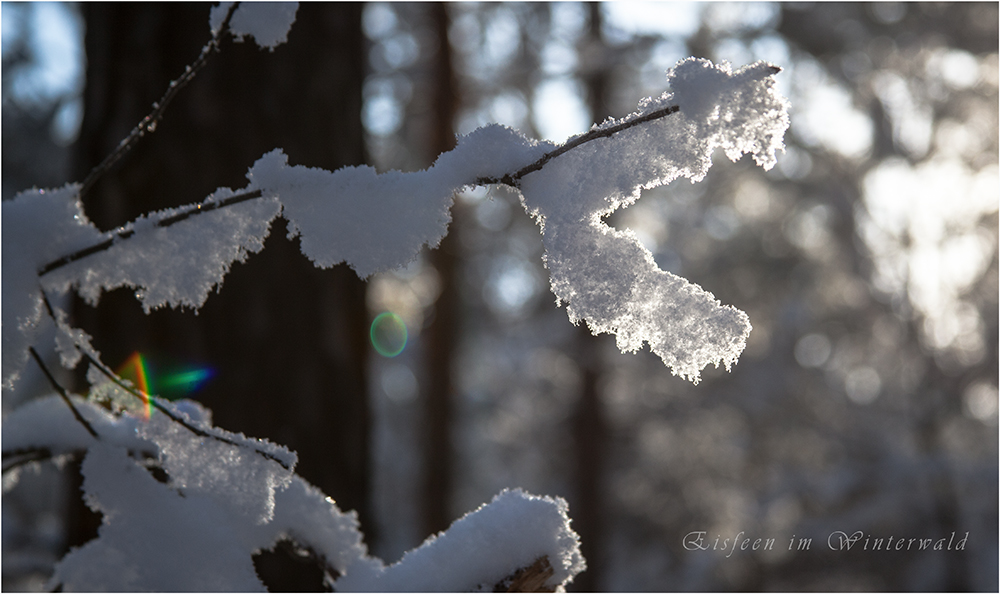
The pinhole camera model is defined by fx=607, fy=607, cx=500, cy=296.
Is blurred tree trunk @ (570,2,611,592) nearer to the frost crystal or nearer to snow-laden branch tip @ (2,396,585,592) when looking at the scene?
snow-laden branch tip @ (2,396,585,592)

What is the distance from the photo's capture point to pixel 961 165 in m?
6.22

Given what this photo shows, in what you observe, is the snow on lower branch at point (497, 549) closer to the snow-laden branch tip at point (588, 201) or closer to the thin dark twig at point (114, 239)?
the snow-laden branch tip at point (588, 201)

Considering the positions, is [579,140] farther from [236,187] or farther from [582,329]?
[582,329]

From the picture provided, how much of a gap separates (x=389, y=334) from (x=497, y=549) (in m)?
8.70

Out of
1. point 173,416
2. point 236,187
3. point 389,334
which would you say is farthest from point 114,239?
point 389,334

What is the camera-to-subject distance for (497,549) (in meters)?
0.90

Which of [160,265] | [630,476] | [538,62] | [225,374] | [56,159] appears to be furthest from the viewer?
[630,476]

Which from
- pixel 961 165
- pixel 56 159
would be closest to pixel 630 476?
pixel 961 165

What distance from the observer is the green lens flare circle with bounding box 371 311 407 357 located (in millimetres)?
8344

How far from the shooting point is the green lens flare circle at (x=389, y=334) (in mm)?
8344

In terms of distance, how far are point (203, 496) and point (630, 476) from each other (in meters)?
9.30

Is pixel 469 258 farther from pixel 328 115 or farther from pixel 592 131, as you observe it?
pixel 592 131

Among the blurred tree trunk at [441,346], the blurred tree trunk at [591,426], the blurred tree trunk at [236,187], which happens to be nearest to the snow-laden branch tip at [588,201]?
the blurred tree trunk at [236,187]

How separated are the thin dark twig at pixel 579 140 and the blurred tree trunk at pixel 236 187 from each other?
124 centimetres
